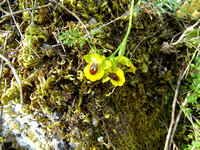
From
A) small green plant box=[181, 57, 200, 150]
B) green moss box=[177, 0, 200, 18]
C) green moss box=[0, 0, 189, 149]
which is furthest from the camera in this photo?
small green plant box=[181, 57, 200, 150]

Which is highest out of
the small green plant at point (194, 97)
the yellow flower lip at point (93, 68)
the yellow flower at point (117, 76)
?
the yellow flower lip at point (93, 68)

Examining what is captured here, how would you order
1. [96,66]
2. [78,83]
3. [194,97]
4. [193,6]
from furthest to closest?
1. [194,97]
2. [193,6]
3. [78,83]
4. [96,66]

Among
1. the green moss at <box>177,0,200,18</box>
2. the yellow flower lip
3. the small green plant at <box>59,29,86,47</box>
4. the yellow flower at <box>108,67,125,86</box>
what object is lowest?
the yellow flower at <box>108,67,125,86</box>

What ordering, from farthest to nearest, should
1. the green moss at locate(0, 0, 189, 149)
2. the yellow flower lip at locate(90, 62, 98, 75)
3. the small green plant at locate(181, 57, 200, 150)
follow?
the small green plant at locate(181, 57, 200, 150), the green moss at locate(0, 0, 189, 149), the yellow flower lip at locate(90, 62, 98, 75)

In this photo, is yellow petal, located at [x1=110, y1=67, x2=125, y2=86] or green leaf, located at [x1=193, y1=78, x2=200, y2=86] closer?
yellow petal, located at [x1=110, y1=67, x2=125, y2=86]

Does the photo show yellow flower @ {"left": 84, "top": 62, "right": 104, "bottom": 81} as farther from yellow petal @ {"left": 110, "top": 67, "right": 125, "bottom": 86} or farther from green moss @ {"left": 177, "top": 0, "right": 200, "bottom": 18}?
green moss @ {"left": 177, "top": 0, "right": 200, "bottom": 18}

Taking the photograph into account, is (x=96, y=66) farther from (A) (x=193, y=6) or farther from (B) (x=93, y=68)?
(A) (x=193, y=6)

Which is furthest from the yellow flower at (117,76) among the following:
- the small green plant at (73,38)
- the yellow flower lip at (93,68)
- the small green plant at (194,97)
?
the small green plant at (194,97)

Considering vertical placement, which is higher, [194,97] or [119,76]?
[119,76]

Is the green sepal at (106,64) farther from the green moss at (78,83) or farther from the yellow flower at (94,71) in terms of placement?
the green moss at (78,83)

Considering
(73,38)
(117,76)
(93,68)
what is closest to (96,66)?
(93,68)

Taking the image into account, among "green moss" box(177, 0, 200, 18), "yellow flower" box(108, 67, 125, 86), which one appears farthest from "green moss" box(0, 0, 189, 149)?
"green moss" box(177, 0, 200, 18)
